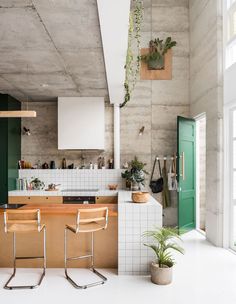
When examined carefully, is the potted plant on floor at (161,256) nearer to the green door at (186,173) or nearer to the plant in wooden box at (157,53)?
the green door at (186,173)

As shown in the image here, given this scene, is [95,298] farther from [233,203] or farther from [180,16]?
[180,16]

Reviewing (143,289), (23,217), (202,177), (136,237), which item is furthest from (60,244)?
(202,177)

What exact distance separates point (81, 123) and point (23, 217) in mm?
3025

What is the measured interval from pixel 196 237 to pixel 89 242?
2595 millimetres

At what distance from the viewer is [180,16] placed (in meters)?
6.86

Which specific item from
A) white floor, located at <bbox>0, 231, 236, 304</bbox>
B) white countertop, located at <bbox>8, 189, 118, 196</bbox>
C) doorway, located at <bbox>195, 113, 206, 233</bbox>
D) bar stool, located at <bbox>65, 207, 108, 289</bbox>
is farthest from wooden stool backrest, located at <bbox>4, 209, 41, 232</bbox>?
doorway, located at <bbox>195, 113, 206, 233</bbox>

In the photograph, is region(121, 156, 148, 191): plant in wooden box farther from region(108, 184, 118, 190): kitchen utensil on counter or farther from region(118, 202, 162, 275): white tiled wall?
region(118, 202, 162, 275): white tiled wall

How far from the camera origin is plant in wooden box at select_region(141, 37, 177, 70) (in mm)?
6875

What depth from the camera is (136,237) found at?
12.7 feet

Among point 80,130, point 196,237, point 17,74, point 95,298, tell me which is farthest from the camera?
point 80,130

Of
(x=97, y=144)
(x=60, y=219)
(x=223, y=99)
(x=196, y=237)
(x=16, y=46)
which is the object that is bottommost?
(x=196, y=237)

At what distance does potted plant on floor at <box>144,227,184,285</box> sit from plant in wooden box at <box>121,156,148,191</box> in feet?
6.77

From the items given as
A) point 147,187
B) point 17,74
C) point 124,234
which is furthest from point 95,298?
point 147,187

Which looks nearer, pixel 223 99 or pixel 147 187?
pixel 223 99
